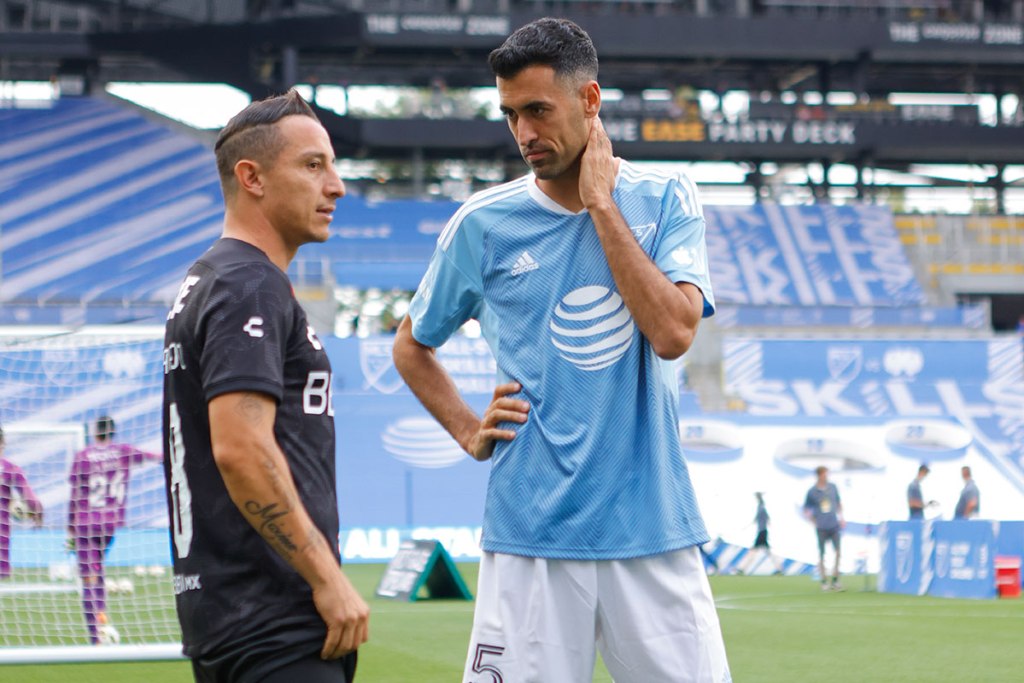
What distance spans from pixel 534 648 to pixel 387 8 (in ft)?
116

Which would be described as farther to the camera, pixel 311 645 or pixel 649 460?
pixel 649 460

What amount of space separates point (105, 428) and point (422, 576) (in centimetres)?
559

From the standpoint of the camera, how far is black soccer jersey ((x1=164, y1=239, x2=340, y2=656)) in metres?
2.97

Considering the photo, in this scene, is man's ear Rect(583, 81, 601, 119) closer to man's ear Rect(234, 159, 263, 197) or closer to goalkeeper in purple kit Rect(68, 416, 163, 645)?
man's ear Rect(234, 159, 263, 197)

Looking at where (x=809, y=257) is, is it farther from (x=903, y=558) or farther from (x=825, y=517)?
(x=903, y=558)

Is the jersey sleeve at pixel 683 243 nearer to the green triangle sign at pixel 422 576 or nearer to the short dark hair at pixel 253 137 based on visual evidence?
the short dark hair at pixel 253 137

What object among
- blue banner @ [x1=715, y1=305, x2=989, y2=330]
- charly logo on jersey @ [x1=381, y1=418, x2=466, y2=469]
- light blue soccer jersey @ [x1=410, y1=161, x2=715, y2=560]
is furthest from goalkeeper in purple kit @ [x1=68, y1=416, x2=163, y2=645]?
blue banner @ [x1=715, y1=305, x2=989, y2=330]

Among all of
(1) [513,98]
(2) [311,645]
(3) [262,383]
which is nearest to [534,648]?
(2) [311,645]

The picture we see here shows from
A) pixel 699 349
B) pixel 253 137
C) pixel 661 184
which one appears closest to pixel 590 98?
pixel 661 184

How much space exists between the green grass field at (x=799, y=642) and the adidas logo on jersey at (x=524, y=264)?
20.1 feet

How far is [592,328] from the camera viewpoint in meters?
3.38

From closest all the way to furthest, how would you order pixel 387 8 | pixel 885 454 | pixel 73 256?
pixel 885 454, pixel 73 256, pixel 387 8

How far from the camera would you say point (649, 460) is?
3.33 m

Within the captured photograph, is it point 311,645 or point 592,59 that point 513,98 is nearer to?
point 592,59
